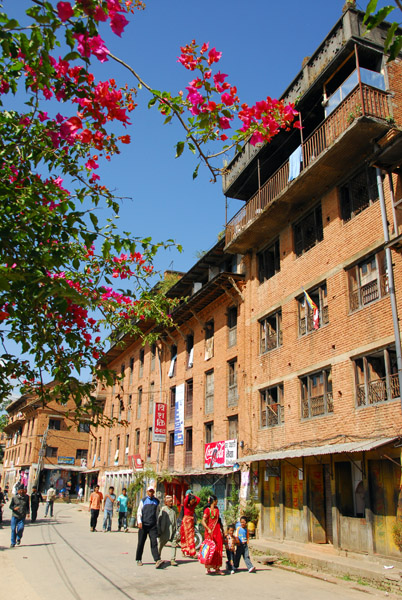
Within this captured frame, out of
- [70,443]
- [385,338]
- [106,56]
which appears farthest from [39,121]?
[70,443]

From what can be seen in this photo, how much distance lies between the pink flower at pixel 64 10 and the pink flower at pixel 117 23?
32cm

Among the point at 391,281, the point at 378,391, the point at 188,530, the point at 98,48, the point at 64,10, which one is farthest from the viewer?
the point at 378,391

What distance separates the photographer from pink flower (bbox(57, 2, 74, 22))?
396 cm

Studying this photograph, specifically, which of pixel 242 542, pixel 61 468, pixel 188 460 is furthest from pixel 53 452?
pixel 242 542

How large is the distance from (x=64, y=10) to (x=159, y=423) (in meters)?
28.2

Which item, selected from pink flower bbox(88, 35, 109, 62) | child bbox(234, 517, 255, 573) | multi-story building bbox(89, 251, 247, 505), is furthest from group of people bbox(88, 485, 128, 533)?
pink flower bbox(88, 35, 109, 62)

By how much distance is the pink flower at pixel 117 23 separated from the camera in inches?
159

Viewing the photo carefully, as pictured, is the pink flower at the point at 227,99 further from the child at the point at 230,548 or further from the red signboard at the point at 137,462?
the red signboard at the point at 137,462

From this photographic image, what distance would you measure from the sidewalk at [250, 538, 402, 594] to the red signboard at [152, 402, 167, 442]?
1320 centimetres

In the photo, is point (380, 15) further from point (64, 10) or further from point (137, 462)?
point (137, 462)

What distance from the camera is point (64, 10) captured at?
398 centimetres

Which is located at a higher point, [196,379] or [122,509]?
[196,379]

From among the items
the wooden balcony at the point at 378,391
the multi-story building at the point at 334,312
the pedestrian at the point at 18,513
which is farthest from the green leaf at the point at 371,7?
the pedestrian at the point at 18,513

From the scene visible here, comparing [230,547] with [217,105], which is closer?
[217,105]
